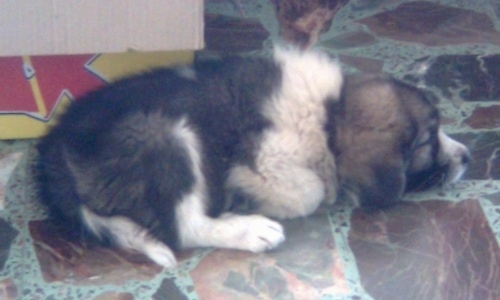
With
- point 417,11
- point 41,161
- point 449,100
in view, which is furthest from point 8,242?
point 417,11

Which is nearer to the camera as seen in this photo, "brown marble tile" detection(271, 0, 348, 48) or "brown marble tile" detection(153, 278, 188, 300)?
"brown marble tile" detection(153, 278, 188, 300)

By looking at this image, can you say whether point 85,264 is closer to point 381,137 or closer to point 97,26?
point 97,26

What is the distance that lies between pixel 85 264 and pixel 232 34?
169 cm

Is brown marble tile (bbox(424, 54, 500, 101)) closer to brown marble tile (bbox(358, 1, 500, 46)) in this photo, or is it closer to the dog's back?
brown marble tile (bbox(358, 1, 500, 46))

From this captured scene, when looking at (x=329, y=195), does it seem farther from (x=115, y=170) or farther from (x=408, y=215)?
(x=115, y=170)

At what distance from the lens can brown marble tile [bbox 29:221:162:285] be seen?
236 cm

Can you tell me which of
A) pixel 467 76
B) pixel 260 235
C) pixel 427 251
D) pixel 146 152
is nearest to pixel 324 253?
pixel 260 235

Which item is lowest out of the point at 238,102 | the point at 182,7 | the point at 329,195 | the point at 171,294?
the point at 171,294

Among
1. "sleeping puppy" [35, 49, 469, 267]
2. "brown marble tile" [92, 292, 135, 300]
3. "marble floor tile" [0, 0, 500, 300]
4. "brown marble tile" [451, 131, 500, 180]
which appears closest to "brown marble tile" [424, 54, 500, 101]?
"marble floor tile" [0, 0, 500, 300]

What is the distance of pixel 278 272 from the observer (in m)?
2.39

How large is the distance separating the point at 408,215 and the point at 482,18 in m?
1.77

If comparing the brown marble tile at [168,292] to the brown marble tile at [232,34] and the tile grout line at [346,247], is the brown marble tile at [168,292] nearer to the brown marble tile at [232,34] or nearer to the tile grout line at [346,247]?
the tile grout line at [346,247]

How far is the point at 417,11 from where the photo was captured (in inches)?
162

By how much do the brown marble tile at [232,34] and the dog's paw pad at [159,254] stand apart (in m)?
1.42
